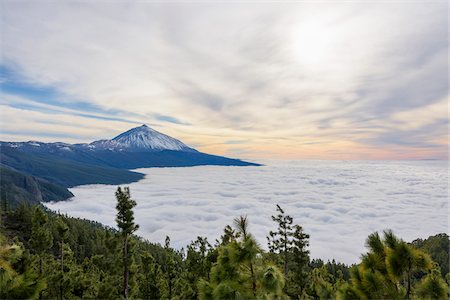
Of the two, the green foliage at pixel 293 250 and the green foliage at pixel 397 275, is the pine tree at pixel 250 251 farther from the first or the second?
the green foliage at pixel 293 250

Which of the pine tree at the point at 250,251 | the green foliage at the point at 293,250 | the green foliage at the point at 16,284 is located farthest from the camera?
the green foliage at the point at 293,250

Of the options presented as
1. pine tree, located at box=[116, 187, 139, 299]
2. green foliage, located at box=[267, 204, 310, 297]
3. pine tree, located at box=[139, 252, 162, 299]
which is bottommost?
pine tree, located at box=[139, 252, 162, 299]

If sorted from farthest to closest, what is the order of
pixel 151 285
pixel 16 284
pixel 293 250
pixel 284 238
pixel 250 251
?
pixel 151 285
pixel 284 238
pixel 293 250
pixel 250 251
pixel 16 284

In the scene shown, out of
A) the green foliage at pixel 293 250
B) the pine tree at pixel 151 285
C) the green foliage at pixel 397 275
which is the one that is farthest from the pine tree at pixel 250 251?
the pine tree at pixel 151 285

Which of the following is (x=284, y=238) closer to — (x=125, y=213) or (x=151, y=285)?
(x=151, y=285)

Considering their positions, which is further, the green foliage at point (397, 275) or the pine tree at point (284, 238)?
the pine tree at point (284, 238)

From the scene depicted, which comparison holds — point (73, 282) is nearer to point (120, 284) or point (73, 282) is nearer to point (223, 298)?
point (120, 284)

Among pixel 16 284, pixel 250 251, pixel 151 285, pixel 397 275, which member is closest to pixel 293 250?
pixel 151 285

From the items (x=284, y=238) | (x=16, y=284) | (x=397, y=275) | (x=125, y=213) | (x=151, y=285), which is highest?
(x=16, y=284)

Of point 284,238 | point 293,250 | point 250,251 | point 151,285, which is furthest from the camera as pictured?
point 151,285

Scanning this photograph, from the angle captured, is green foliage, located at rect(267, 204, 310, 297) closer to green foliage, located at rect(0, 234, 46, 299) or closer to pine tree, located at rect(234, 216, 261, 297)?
pine tree, located at rect(234, 216, 261, 297)

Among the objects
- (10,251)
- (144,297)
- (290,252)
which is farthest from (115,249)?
(10,251)

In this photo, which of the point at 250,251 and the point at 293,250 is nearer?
the point at 250,251

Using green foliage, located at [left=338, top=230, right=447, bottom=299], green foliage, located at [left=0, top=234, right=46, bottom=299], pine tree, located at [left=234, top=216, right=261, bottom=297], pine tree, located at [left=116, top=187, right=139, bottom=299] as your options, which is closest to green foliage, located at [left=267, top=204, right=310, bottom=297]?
pine tree, located at [left=116, top=187, right=139, bottom=299]
